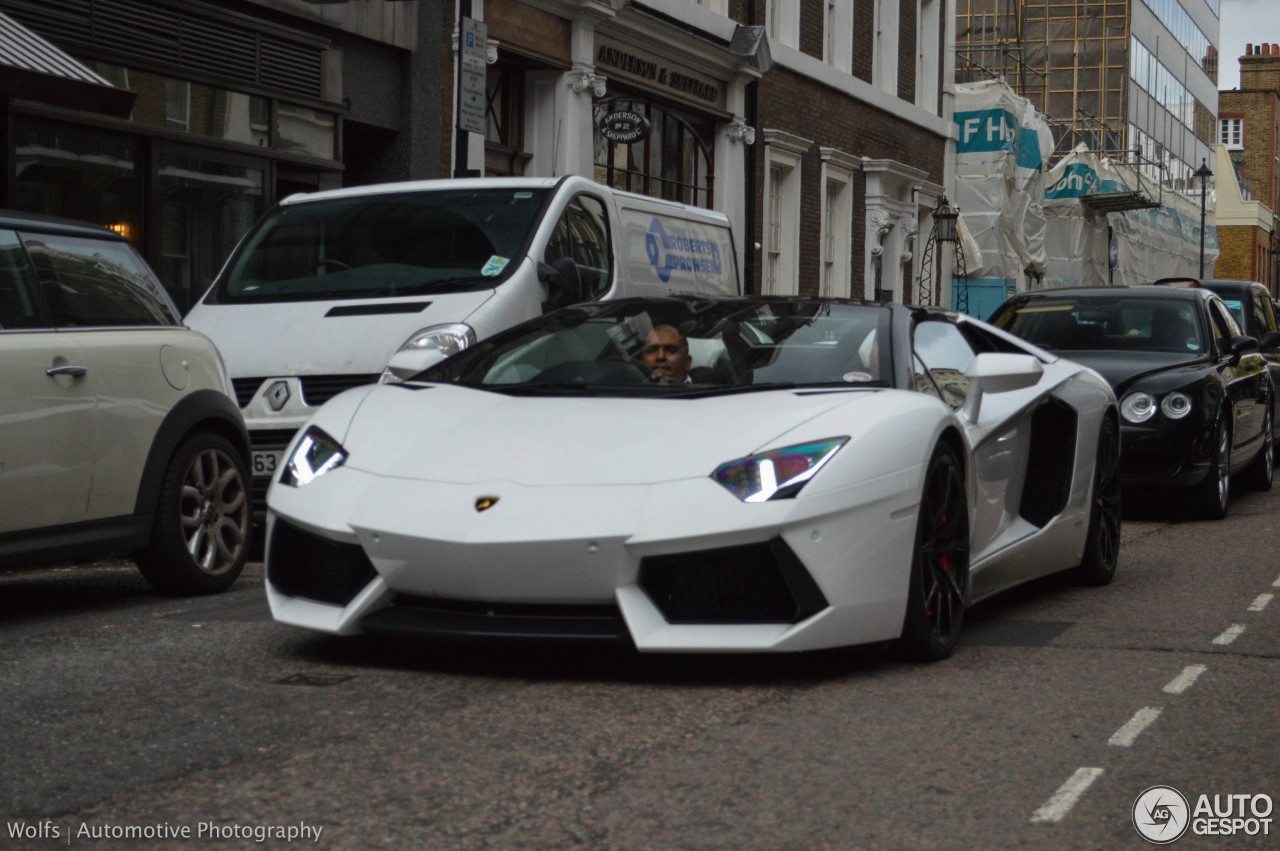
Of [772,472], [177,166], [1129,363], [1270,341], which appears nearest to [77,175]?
[177,166]

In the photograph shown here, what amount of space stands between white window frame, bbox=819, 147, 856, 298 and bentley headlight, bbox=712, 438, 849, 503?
77.7 feet

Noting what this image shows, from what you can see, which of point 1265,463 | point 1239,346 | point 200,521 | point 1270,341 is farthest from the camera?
point 1265,463

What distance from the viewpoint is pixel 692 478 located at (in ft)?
16.3

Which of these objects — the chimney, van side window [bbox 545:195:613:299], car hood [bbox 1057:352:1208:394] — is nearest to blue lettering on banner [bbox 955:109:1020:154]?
car hood [bbox 1057:352:1208:394]

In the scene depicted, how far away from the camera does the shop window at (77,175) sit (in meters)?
12.9

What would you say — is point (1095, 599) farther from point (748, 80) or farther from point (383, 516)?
point (748, 80)

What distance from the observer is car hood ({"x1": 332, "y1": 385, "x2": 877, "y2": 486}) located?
199 inches

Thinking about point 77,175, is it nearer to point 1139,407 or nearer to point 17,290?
point 17,290

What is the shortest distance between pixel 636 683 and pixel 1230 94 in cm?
10622

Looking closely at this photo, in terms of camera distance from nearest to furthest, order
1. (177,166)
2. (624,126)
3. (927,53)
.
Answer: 1. (177,166)
2. (624,126)
3. (927,53)

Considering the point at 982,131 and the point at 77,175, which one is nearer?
the point at 77,175

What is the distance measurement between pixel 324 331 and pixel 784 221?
18494 millimetres

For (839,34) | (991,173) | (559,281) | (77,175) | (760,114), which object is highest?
(839,34)

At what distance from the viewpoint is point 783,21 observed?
26.4m
